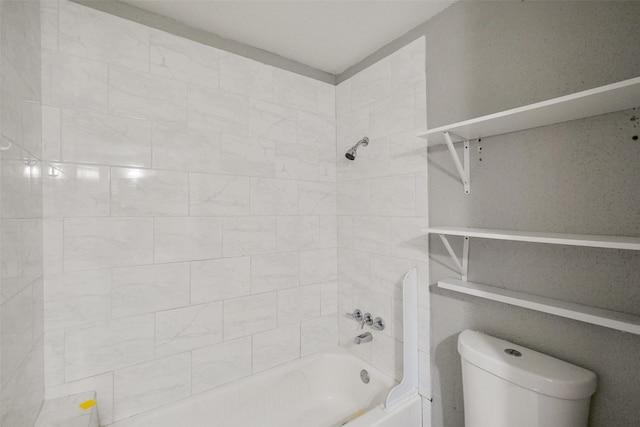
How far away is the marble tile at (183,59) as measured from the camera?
1.46 metres

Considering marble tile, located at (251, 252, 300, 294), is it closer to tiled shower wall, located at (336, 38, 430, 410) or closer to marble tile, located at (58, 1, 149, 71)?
tiled shower wall, located at (336, 38, 430, 410)

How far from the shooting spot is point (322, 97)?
2039 millimetres

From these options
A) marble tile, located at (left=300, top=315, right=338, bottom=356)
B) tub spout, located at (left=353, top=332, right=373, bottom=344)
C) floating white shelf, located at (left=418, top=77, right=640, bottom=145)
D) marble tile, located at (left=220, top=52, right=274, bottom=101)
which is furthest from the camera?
marble tile, located at (left=300, top=315, right=338, bottom=356)

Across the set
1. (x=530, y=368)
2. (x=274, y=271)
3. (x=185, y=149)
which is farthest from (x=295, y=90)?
(x=530, y=368)

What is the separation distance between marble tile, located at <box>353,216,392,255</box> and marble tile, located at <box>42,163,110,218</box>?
138cm

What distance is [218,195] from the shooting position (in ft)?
5.30

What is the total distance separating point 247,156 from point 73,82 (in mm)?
830

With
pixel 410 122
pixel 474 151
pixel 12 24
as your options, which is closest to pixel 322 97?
pixel 410 122

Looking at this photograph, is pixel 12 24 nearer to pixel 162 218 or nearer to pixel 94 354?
pixel 162 218

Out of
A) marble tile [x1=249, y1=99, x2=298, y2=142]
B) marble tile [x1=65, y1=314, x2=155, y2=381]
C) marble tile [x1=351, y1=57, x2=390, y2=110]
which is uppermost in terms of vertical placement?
marble tile [x1=351, y1=57, x2=390, y2=110]

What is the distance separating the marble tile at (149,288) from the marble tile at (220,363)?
1.05 feet

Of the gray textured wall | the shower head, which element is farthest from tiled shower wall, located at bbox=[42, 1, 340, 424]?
the gray textured wall

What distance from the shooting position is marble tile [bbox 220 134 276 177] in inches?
64.9

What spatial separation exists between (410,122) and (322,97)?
733 millimetres
